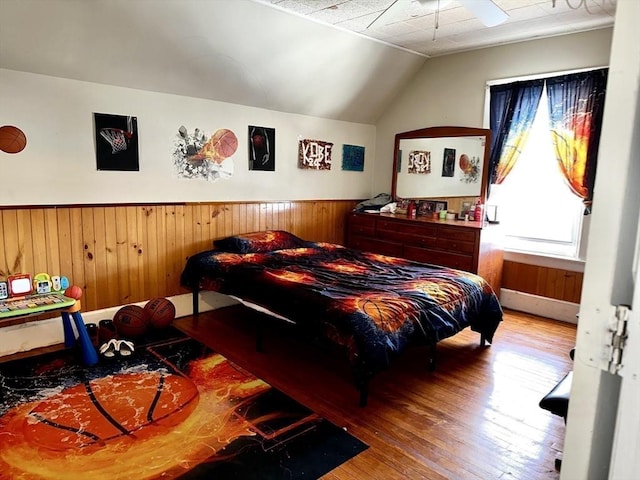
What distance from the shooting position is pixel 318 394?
9.14 feet

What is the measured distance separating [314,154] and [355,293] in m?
2.57

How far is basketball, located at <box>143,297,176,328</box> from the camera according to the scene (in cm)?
369

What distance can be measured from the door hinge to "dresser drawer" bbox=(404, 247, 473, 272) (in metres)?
3.70

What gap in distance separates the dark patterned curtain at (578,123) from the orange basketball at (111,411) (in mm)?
3781

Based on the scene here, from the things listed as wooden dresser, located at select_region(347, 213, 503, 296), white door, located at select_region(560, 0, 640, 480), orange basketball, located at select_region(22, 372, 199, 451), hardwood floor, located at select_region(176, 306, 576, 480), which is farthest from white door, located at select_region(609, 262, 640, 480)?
wooden dresser, located at select_region(347, 213, 503, 296)

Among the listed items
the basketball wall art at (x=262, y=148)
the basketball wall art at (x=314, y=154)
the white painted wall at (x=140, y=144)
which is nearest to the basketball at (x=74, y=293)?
the white painted wall at (x=140, y=144)

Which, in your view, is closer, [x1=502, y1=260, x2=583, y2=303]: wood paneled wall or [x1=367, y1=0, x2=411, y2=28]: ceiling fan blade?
[x1=367, y1=0, x2=411, y2=28]: ceiling fan blade

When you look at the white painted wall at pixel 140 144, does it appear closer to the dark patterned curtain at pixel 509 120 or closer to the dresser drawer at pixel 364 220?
the dresser drawer at pixel 364 220

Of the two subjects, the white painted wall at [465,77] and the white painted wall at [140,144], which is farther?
the white painted wall at [465,77]

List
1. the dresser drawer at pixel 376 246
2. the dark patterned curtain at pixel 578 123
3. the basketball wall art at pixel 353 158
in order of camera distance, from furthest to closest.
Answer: the basketball wall art at pixel 353 158
the dresser drawer at pixel 376 246
the dark patterned curtain at pixel 578 123

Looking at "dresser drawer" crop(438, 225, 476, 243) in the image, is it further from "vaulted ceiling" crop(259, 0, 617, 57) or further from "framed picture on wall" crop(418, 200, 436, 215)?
"vaulted ceiling" crop(259, 0, 617, 57)

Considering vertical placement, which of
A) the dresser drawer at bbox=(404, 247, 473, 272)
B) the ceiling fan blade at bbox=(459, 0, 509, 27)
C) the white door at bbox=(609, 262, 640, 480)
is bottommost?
the dresser drawer at bbox=(404, 247, 473, 272)

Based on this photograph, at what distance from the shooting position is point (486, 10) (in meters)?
2.80

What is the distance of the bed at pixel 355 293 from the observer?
262cm
